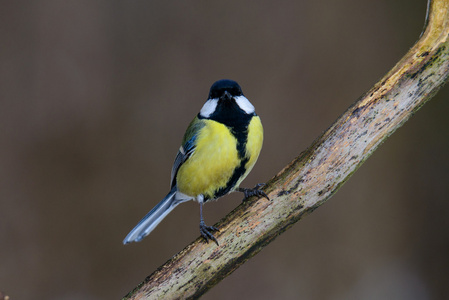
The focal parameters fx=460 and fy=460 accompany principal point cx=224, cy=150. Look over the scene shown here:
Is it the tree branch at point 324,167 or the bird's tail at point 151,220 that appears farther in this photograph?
the bird's tail at point 151,220

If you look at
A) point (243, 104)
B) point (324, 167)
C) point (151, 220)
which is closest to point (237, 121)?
point (243, 104)

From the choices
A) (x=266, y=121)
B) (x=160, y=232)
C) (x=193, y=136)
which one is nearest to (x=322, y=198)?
(x=193, y=136)

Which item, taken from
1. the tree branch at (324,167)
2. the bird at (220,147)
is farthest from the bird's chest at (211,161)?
the tree branch at (324,167)

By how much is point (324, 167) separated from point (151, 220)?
0.45 m

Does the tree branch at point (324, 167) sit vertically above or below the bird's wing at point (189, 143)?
below

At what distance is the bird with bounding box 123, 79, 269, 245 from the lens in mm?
988

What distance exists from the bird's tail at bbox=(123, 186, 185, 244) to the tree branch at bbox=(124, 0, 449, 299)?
16 cm

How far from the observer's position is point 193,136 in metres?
1.04

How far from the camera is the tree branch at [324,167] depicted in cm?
93

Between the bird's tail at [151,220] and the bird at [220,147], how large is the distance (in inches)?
3.4

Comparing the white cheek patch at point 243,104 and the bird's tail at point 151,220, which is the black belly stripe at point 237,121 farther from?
the bird's tail at point 151,220

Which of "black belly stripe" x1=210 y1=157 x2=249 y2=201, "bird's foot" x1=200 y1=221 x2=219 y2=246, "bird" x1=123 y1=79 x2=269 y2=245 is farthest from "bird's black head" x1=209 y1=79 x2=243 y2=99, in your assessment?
"bird's foot" x1=200 y1=221 x2=219 y2=246

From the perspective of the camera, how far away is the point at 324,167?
95cm

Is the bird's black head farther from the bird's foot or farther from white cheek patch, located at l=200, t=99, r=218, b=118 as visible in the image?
Result: the bird's foot
